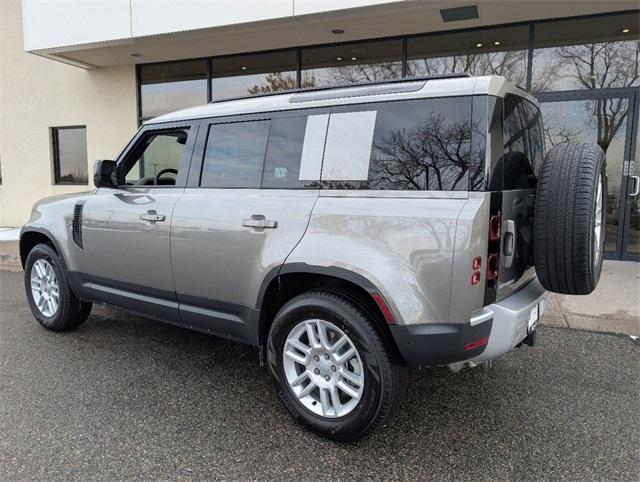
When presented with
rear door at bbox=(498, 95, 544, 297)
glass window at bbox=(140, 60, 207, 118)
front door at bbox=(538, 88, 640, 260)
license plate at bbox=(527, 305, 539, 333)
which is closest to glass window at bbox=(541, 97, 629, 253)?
front door at bbox=(538, 88, 640, 260)

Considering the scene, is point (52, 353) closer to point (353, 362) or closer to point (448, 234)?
point (353, 362)

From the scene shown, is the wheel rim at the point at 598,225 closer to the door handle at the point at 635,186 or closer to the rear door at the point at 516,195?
the rear door at the point at 516,195

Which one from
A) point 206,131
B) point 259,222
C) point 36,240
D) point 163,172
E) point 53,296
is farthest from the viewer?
point 36,240

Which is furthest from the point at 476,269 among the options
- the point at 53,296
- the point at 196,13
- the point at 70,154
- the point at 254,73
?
the point at 70,154

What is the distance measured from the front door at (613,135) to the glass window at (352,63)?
2.49 meters

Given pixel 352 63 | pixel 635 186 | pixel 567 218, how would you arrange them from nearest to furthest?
pixel 567 218, pixel 635 186, pixel 352 63

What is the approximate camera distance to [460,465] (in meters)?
2.54

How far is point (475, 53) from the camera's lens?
7855 mm

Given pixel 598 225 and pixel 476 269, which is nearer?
pixel 476 269

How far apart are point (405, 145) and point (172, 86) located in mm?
8731

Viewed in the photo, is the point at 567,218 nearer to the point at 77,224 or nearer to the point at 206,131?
the point at 206,131

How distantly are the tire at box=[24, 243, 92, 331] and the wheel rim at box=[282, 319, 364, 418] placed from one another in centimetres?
254

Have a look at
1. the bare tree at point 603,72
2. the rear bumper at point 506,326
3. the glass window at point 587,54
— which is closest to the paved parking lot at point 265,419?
the rear bumper at point 506,326

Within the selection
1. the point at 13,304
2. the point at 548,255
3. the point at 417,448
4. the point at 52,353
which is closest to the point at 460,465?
the point at 417,448
